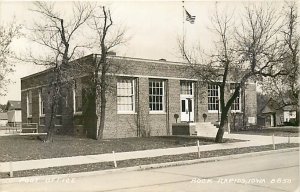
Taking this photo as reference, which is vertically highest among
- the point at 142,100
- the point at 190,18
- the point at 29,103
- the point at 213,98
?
the point at 190,18

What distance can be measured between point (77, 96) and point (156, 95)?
528cm

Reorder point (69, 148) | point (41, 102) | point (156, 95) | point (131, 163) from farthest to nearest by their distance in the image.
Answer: point (41, 102), point (156, 95), point (69, 148), point (131, 163)

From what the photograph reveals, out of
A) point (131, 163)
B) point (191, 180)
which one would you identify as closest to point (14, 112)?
point (131, 163)

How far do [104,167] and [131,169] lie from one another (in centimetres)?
97

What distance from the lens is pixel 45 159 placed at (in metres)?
16.2

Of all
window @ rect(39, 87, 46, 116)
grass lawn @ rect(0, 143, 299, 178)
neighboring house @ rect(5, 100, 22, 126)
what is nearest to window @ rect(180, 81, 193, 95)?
grass lawn @ rect(0, 143, 299, 178)

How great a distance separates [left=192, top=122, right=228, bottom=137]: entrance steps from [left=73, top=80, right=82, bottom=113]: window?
7839 millimetres

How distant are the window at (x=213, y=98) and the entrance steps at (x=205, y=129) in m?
3.31

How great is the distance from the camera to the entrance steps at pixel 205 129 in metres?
27.0

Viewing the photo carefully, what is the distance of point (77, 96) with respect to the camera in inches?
1087

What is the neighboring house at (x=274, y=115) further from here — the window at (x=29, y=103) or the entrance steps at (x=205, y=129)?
the window at (x=29, y=103)

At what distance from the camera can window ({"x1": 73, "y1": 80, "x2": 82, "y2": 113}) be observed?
88.4ft

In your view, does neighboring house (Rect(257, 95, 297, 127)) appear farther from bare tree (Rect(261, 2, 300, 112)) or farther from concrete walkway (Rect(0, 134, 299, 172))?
concrete walkway (Rect(0, 134, 299, 172))

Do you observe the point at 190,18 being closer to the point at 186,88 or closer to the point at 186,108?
the point at 186,88
